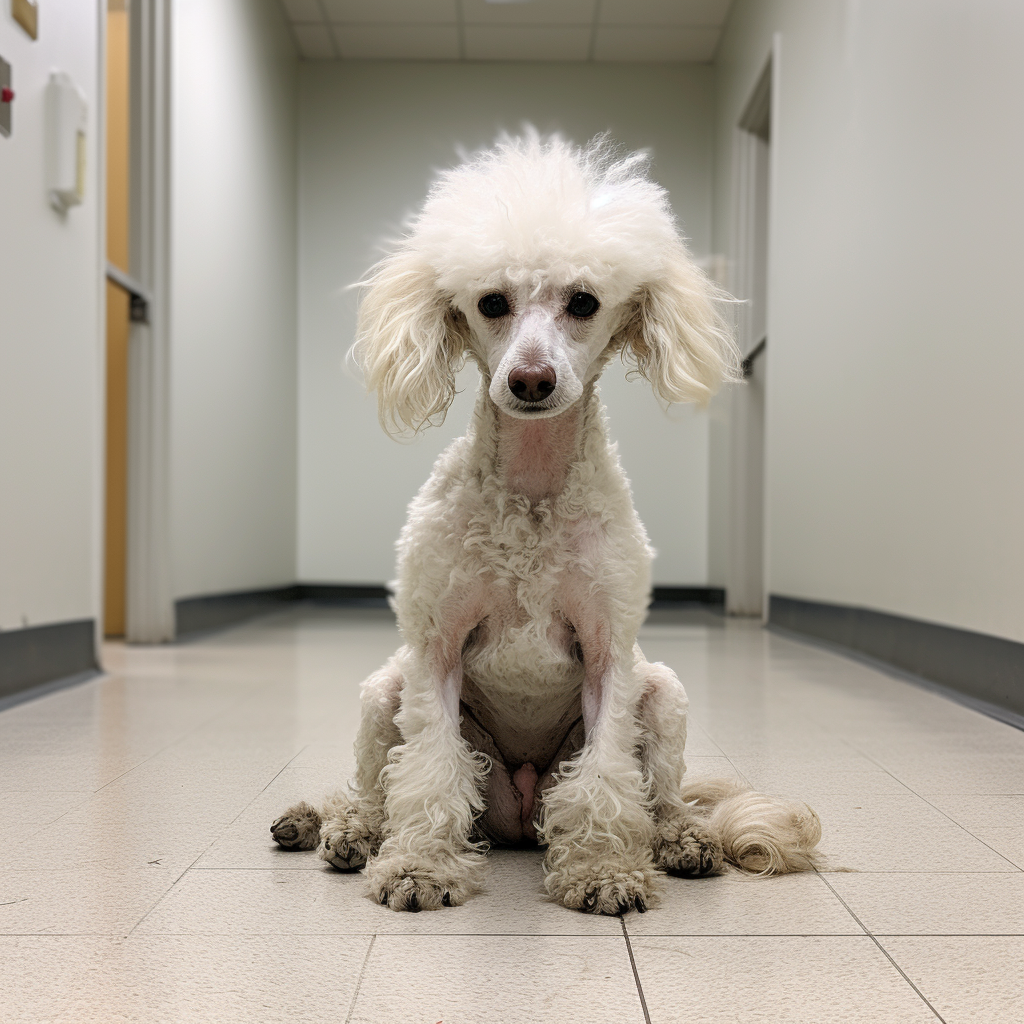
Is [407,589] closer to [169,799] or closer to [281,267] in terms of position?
[169,799]

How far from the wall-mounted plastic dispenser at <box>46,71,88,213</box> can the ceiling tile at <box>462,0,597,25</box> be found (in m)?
3.89

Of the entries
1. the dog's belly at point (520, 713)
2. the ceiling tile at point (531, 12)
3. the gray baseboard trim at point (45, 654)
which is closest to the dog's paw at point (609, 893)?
the dog's belly at point (520, 713)

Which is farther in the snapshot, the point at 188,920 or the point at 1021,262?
the point at 1021,262

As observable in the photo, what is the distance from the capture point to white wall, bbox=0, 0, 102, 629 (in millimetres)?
3051

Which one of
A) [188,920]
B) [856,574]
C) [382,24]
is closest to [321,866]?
[188,920]

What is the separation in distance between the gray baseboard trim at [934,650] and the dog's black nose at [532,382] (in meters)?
1.84

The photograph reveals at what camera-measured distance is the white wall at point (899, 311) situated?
2.78m

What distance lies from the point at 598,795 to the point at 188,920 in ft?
1.79

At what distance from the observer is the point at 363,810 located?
154 centimetres

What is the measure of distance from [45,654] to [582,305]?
8.26 feet

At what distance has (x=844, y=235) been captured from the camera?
14.3 ft

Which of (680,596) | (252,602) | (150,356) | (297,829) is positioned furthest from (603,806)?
(680,596)

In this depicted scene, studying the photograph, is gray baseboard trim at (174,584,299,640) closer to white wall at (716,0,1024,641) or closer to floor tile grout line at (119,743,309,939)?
floor tile grout line at (119,743,309,939)

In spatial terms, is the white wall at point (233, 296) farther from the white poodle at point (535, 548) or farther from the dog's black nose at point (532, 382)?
the dog's black nose at point (532, 382)
